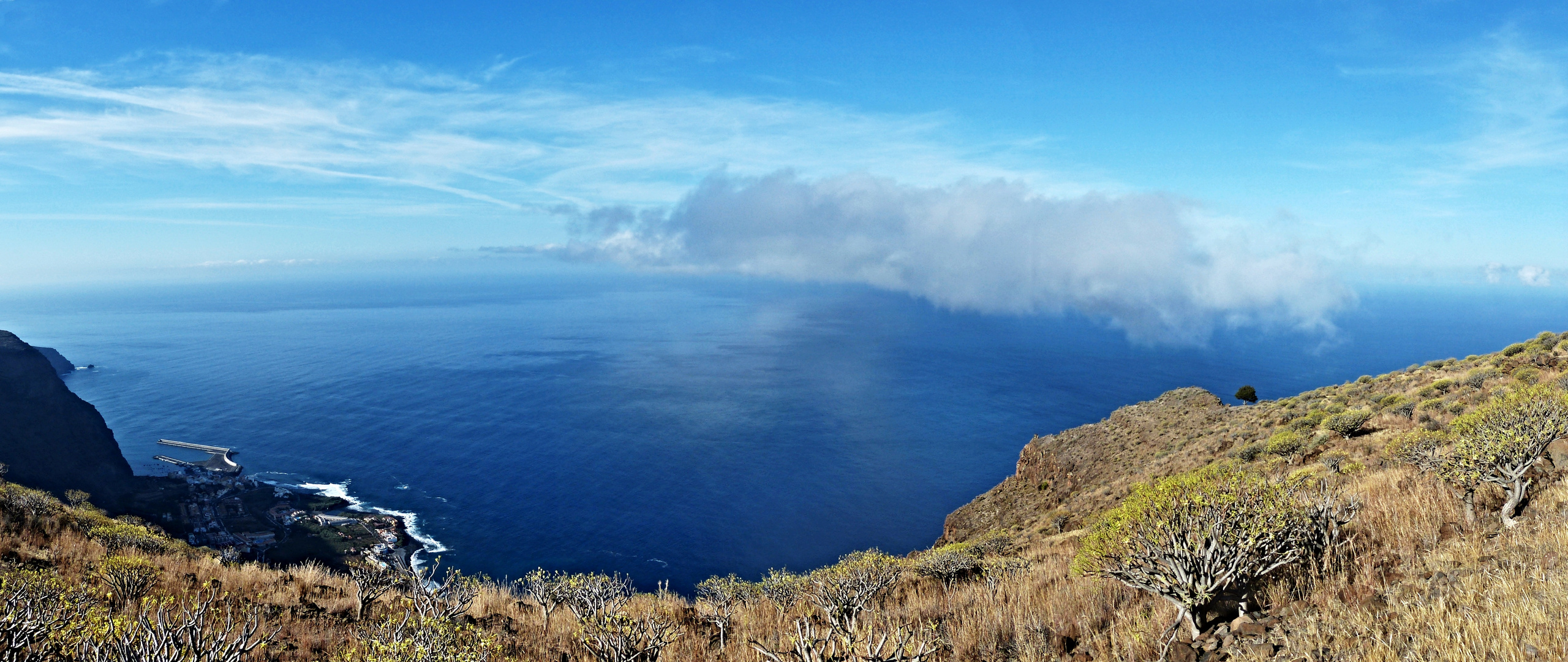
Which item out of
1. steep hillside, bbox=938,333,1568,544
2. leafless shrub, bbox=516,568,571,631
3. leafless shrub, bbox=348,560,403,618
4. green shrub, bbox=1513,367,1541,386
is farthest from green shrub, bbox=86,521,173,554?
green shrub, bbox=1513,367,1541,386

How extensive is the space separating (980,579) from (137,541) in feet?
92.1

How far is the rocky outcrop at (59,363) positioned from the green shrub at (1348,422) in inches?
9975

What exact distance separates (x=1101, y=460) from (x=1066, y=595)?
170 ft

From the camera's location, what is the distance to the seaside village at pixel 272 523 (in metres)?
66.4

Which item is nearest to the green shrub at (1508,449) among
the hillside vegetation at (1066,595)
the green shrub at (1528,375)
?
the hillside vegetation at (1066,595)

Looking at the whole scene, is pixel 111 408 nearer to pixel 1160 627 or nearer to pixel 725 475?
pixel 725 475

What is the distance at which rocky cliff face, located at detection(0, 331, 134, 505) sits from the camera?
78562 mm

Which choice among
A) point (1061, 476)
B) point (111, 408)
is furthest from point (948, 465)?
A: point (111, 408)

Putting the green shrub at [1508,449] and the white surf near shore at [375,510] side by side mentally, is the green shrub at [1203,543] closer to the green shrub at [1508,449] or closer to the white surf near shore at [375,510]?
the green shrub at [1508,449]

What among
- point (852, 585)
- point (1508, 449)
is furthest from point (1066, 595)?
point (1508, 449)

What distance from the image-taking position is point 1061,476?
58.4 metres

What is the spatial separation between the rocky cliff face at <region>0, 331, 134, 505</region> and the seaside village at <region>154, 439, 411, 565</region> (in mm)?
7504

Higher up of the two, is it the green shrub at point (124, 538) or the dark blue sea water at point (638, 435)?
→ the green shrub at point (124, 538)

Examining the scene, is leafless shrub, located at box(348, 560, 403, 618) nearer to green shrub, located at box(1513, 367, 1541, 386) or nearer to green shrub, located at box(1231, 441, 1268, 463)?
green shrub, located at box(1231, 441, 1268, 463)
